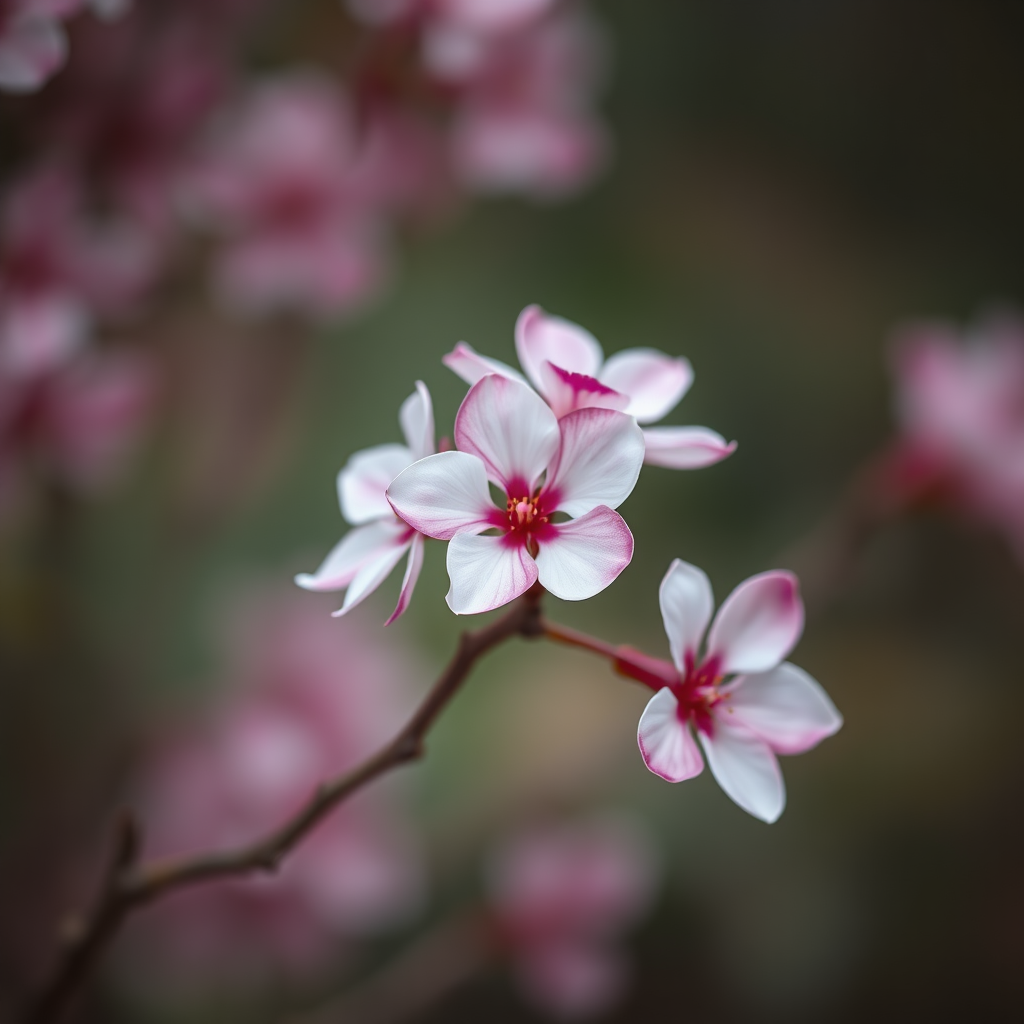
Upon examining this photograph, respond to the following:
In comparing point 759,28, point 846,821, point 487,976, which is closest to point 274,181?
point 487,976

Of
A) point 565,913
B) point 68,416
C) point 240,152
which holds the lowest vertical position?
point 565,913

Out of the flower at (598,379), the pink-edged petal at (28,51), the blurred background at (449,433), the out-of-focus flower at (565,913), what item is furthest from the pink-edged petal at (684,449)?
the out-of-focus flower at (565,913)

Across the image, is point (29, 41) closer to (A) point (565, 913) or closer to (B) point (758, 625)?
(B) point (758, 625)

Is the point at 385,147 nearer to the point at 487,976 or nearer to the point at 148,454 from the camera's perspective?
the point at 148,454

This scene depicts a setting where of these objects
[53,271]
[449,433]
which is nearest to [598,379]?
[53,271]

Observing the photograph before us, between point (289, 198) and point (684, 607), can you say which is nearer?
point (684, 607)

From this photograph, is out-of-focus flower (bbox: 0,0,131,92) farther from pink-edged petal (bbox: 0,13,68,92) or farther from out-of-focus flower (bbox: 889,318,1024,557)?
out-of-focus flower (bbox: 889,318,1024,557)
